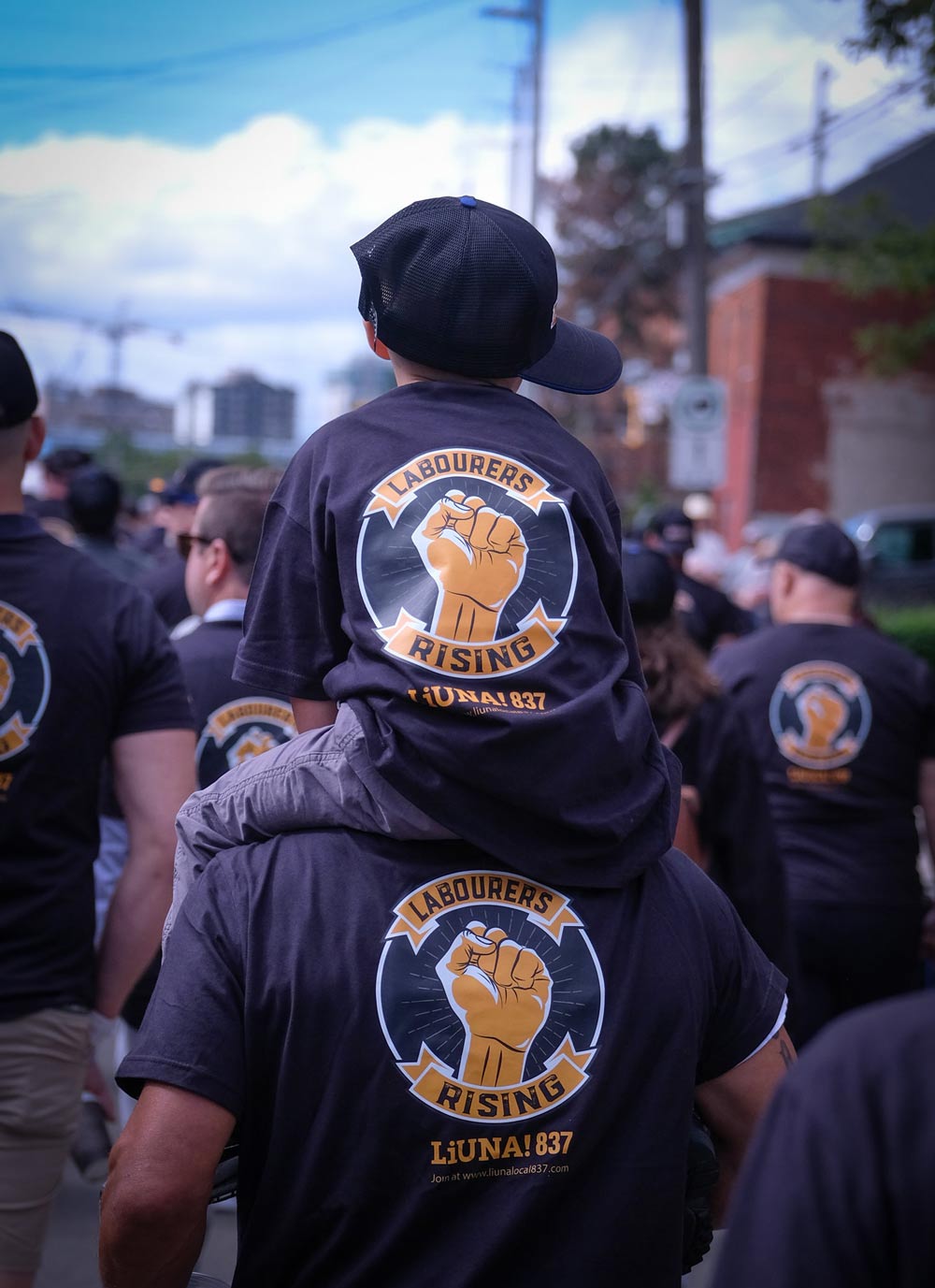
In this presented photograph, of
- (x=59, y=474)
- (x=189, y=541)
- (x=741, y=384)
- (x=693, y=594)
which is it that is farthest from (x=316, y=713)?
(x=741, y=384)

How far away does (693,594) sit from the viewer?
670cm

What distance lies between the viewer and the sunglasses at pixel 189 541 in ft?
12.8

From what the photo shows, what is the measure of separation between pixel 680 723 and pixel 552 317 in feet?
5.86

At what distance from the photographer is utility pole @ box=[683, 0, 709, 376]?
1461cm

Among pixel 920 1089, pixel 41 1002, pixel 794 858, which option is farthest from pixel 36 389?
pixel 794 858

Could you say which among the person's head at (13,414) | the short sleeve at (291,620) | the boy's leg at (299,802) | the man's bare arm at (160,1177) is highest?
the person's head at (13,414)

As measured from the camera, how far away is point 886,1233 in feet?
A: 3.09

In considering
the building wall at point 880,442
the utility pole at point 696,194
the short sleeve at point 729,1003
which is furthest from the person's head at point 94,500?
the building wall at point 880,442

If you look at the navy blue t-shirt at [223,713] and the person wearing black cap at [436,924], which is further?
the navy blue t-shirt at [223,713]

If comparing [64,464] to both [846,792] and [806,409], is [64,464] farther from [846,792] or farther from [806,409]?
[806,409]

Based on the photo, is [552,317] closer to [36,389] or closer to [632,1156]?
[632,1156]

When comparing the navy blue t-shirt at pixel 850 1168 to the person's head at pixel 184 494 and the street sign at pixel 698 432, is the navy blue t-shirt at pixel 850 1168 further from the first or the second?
the street sign at pixel 698 432

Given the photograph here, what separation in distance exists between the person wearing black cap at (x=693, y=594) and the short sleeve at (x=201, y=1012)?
14.6 feet

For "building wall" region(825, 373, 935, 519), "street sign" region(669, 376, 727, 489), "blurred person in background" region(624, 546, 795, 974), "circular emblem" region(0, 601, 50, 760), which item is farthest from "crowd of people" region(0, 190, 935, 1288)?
"building wall" region(825, 373, 935, 519)
